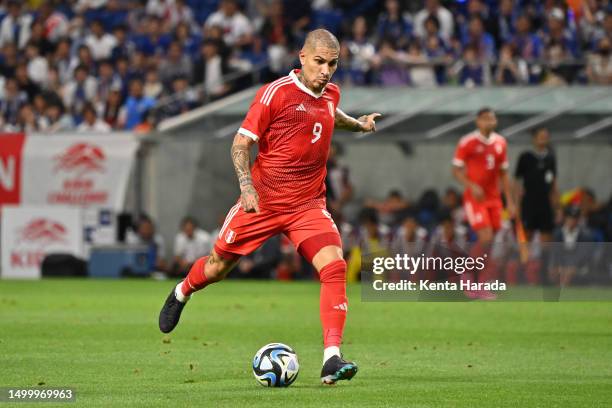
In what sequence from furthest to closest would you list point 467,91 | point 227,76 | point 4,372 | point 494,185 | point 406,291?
point 227,76 → point 467,91 → point 494,185 → point 406,291 → point 4,372

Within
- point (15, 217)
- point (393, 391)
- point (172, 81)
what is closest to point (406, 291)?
point (393, 391)

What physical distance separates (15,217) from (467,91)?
8.53 m

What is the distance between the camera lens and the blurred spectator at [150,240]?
24906mm

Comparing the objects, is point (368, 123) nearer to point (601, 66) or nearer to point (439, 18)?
point (601, 66)

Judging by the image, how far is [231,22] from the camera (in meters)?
28.7

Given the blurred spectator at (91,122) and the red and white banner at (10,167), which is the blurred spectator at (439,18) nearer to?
the blurred spectator at (91,122)

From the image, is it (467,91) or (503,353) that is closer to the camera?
(503,353)

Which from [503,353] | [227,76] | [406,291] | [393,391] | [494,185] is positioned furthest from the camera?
[227,76]

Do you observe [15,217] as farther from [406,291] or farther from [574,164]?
[406,291]

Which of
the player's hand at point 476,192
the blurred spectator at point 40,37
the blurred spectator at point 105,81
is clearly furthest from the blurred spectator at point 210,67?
the player's hand at point 476,192

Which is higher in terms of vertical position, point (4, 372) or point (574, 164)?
point (574, 164)

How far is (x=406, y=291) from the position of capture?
12.5 m

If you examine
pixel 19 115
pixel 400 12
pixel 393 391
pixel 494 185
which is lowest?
pixel 393 391

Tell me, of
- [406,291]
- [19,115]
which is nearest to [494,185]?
[406,291]
